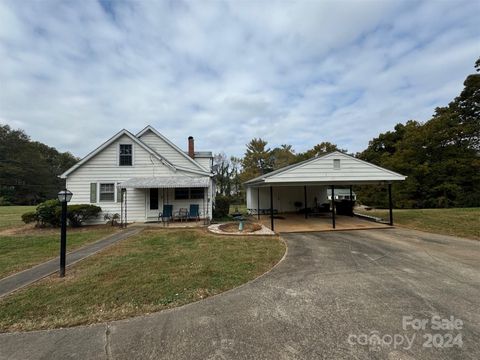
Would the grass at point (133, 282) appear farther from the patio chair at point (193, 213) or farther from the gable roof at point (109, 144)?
the gable roof at point (109, 144)

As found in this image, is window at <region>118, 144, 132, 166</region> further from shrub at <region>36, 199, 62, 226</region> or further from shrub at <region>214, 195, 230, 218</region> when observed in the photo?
shrub at <region>214, 195, 230, 218</region>

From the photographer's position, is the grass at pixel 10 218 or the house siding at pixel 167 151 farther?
the house siding at pixel 167 151

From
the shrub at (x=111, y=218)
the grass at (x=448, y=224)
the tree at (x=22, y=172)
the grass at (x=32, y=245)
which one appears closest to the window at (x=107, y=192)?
the shrub at (x=111, y=218)

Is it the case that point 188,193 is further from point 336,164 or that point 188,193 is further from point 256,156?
point 256,156

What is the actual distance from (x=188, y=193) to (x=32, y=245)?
289 inches

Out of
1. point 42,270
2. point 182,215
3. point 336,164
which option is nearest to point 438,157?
point 336,164

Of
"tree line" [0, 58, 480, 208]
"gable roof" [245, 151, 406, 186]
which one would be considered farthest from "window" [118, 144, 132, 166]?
"tree line" [0, 58, 480, 208]

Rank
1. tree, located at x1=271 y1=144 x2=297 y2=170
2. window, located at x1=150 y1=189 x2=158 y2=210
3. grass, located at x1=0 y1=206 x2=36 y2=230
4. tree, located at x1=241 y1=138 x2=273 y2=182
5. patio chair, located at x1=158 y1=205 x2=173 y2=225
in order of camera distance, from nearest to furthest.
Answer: patio chair, located at x1=158 y1=205 x2=173 y2=225
grass, located at x1=0 y1=206 x2=36 y2=230
window, located at x1=150 y1=189 x2=158 y2=210
tree, located at x1=271 y1=144 x2=297 y2=170
tree, located at x1=241 y1=138 x2=273 y2=182

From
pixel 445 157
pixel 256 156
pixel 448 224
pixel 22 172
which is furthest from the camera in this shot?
pixel 22 172

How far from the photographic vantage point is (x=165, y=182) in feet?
41.2

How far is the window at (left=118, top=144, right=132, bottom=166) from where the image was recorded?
531 inches

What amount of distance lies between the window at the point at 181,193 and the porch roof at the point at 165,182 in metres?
0.78

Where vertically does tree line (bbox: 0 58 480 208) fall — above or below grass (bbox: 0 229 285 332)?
above

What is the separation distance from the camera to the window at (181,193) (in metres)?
13.7
